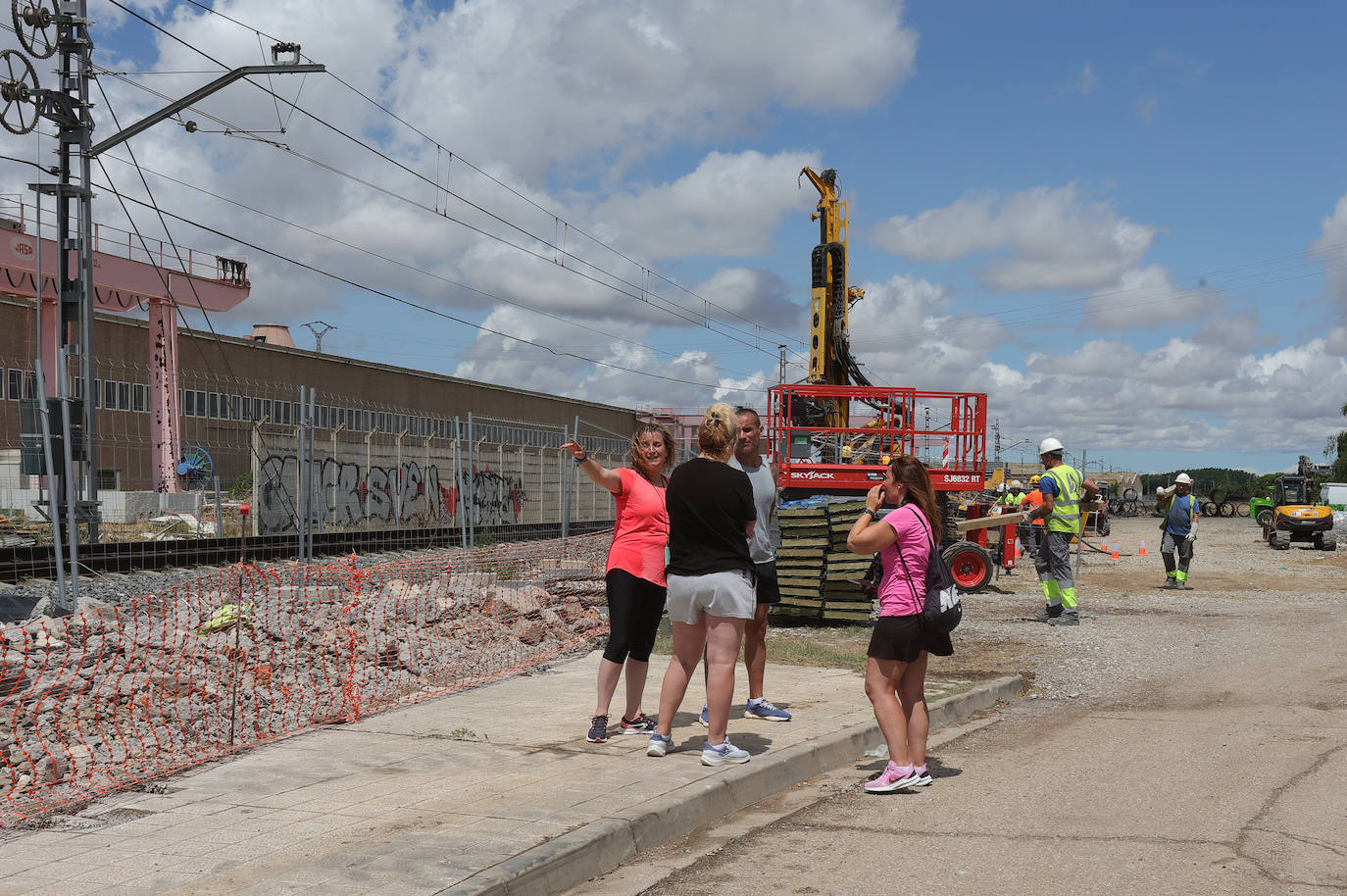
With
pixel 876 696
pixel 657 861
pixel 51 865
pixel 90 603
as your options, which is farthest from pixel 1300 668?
pixel 90 603

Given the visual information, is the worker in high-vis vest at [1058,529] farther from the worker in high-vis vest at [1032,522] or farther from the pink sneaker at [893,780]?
the pink sneaker at [893,780]

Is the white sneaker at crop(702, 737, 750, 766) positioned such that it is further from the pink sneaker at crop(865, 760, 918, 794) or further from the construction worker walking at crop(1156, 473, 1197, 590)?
the construction worker walking at crop(1156, 473, 1197, 590)

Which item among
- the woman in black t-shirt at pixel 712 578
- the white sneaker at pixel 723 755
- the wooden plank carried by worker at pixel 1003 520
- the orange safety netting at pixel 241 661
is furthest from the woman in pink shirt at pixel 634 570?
the wooden plank carried by worker at pixel 1003 520

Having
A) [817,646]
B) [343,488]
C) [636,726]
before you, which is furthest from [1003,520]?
[343,488]

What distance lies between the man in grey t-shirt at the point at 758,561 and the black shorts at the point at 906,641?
56.8 inches

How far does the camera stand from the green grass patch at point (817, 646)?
33.4 feet

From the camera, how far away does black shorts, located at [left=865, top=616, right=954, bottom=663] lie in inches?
239

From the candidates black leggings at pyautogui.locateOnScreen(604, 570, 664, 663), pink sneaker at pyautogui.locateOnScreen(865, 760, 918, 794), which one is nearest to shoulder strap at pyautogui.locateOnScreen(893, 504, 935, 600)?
pink sneaker at pyautogui.locateOnScreen(865, 760, 918, 794)

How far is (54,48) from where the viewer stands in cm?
1562

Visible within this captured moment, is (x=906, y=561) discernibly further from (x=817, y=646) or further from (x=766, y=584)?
(x=817, y=646)

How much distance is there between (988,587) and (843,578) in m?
6.34

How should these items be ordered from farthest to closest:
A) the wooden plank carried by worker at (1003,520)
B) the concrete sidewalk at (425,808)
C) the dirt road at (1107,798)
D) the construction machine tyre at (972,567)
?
the construction machine tyre at (972,567)
the wooden plank carried by worker at (1003,520)
the dirt road at (1107,798)
the concrete sidewalk at (425,808)

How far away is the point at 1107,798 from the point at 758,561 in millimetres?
2500

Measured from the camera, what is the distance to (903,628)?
609cm
